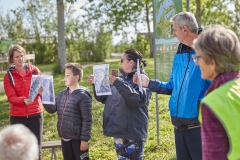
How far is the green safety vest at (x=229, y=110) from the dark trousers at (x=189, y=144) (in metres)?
1.26

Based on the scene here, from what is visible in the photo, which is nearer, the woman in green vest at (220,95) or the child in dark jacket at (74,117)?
the woman in green vest at (220,95)

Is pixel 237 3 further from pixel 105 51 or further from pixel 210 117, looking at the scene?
pixel 210 117

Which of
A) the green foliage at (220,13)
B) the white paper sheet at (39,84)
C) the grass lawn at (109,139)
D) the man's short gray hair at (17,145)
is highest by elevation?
the green foliage at (220,13)

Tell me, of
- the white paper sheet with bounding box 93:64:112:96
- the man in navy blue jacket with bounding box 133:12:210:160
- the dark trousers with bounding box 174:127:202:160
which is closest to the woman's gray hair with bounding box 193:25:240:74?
the man in navy blue jacket with bounding box 133:12:210:160

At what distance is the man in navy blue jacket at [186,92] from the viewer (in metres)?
3.06

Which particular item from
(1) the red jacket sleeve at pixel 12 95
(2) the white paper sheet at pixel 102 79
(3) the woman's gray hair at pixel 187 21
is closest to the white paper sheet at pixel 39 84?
(1) the red jacket sleeve at pixel 12 95

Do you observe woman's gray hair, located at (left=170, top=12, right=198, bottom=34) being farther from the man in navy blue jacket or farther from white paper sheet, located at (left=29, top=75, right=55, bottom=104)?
white paper sheet, located at (left=29, top=75, right=55, bottom=104)

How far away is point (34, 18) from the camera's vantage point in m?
29.4

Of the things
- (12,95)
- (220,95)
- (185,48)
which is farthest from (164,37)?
(220,95)

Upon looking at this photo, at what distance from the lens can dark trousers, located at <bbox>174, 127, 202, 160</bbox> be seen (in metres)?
3.15

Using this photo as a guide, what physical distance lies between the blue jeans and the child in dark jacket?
41 centimetres

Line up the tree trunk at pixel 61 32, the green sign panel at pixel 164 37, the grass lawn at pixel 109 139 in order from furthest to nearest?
the tree trunk at pixel 61 32, the grass lawn at pixel 109 139, the green sign panel at pixel 164 37

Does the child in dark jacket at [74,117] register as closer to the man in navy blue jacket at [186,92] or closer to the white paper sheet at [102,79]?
the white paper sheet at [102,79]

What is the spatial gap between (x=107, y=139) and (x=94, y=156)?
0.80m
